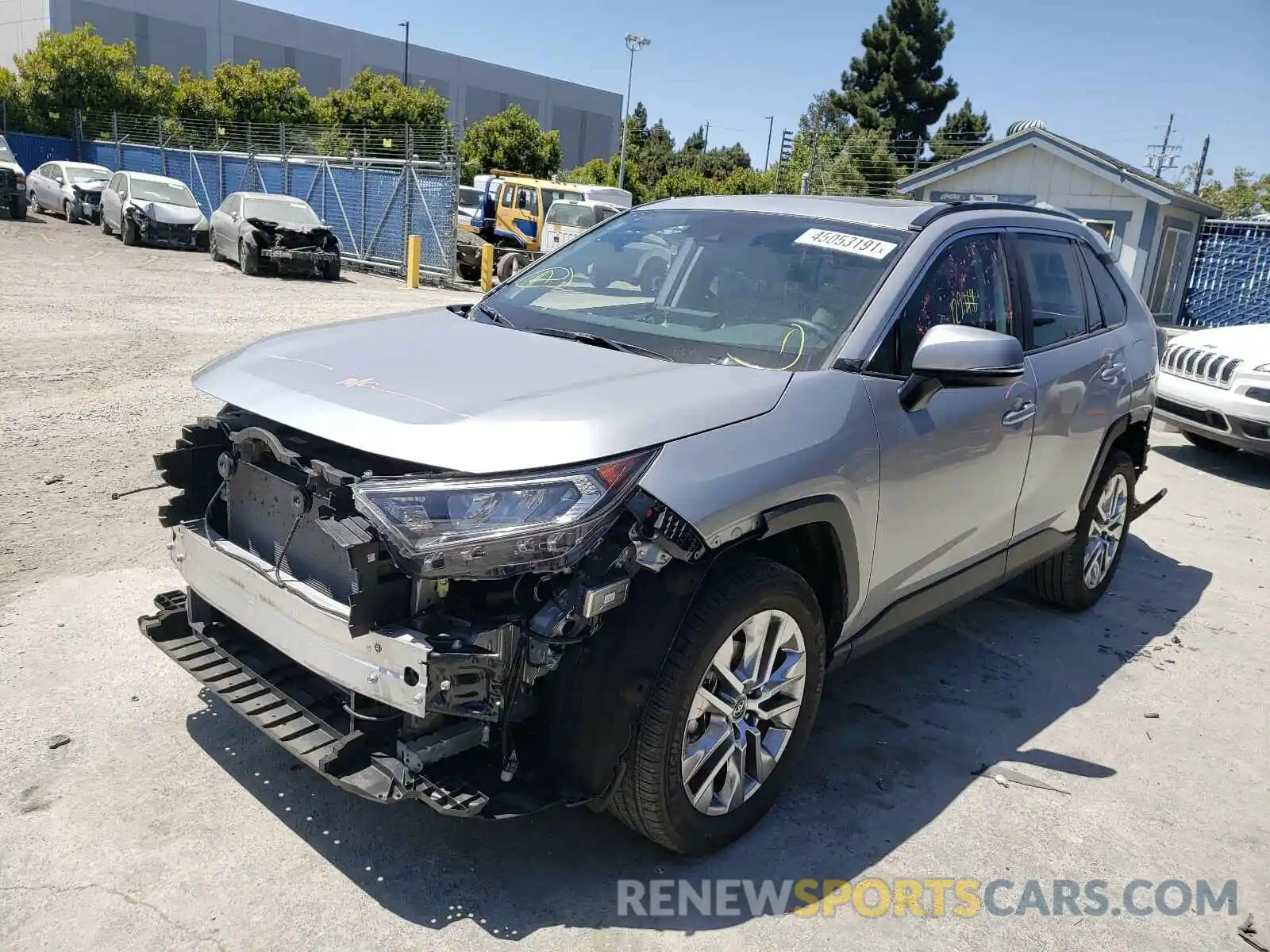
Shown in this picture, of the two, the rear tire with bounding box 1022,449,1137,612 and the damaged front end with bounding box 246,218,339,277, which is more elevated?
the damaged front end with bounding box 246,218,339,277

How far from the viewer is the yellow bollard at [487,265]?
20.3m

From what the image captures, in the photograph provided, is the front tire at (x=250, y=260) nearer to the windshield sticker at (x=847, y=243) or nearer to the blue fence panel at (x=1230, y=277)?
the windshield sticker at (x=847, y=243)

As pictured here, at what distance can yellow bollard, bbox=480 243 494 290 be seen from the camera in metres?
20.3

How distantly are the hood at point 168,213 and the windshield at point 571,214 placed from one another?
7960mm

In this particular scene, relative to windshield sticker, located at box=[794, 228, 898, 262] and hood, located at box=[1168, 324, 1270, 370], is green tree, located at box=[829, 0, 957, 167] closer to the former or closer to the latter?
hood, located at box=[1168, 324, 1270, 370]

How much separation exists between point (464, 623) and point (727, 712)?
85cm

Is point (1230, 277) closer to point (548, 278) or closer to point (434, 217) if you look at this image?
point (434, 217)

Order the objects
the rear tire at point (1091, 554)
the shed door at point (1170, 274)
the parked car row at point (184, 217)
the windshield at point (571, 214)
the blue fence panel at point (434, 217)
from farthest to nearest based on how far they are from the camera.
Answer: the blue fence panel at point (434, 217) → the shed door at point (1170, 274) → the windshield at point (571, 214) → the parked car row at point (184, 217) → the rear tire at point (1091, 554)

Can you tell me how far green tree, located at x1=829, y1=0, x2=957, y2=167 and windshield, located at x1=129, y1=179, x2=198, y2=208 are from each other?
120ft

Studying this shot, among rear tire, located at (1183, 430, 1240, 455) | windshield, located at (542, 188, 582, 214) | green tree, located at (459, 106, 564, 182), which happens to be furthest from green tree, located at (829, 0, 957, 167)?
rear tire, located at (1183, 430, 1240, 455)

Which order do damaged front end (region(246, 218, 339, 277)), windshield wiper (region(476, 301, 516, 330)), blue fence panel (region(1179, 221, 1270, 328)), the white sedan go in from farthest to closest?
blue fence panel (region(1179, 221, 1270, 328)) → damaged front end (region(246, 218, 339, 277)) → the white sedan → windshield wiper (region(476, 301, 516, 330))

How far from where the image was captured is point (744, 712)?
290 cm

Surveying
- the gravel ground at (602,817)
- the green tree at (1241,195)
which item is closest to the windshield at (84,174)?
the gravel ground at (602,817)

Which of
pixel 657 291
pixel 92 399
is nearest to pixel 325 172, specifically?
pixel 92 399
